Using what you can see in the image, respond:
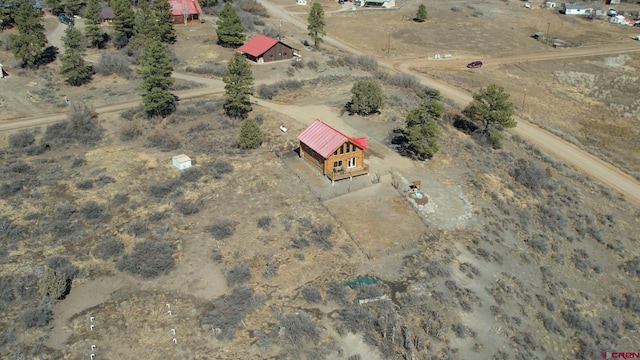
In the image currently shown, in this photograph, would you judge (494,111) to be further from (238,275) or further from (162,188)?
(162,188)

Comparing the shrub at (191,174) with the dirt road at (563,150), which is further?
the dirt road at (563,150)

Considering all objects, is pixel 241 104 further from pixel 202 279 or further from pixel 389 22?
pixel 389 22

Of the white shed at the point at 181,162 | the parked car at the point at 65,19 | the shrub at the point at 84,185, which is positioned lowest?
the shrub at the point at 84,185

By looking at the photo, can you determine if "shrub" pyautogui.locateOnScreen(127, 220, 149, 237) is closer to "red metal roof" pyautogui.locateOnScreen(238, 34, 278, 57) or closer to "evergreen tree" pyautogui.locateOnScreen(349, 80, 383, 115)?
"evergreen tree" pyautogui.locateOnScreen(349, 80, 383, 115)

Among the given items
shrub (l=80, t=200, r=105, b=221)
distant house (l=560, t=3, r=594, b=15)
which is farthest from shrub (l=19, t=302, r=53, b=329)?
distant house (l=560, t=3, r=594, b=15)

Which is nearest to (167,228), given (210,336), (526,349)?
(210,336)

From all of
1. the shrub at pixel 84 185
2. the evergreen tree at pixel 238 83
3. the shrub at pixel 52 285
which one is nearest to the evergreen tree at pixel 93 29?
the evergreen tree at pixel 238 83

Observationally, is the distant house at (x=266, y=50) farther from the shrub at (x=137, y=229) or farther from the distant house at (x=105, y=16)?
the shrub at (x=137, y=229)
